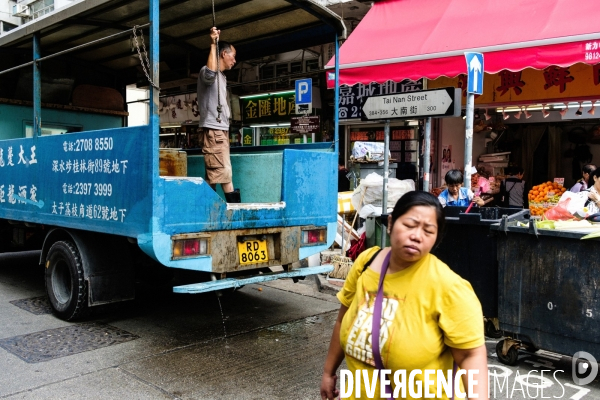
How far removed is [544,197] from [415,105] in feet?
12.0

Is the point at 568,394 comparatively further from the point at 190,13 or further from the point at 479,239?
the point at 190,13

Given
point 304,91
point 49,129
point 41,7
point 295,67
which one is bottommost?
point 49,129

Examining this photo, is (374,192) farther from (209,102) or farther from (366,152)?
(209,102)

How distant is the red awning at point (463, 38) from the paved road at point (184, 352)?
333cm

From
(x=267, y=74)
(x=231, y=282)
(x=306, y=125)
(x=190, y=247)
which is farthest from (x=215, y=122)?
(x=267, y=74)

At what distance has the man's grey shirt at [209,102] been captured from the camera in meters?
5.20

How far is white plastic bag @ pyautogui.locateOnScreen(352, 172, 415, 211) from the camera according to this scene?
8.12 metres

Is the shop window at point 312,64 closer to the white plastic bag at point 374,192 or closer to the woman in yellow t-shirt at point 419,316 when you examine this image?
the white plastic bag at point 374,192

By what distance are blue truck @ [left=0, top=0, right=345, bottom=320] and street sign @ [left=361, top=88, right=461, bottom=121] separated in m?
0.65

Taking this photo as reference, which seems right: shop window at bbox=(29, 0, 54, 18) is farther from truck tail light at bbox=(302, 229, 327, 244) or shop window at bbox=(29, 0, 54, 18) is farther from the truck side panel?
truck tail light at bbox=(302, 229, 327, 244)

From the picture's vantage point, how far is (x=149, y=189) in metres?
4.18

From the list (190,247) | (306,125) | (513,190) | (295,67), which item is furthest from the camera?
(295,67)

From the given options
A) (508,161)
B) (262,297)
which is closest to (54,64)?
(262,297)

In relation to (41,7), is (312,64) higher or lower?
lower
